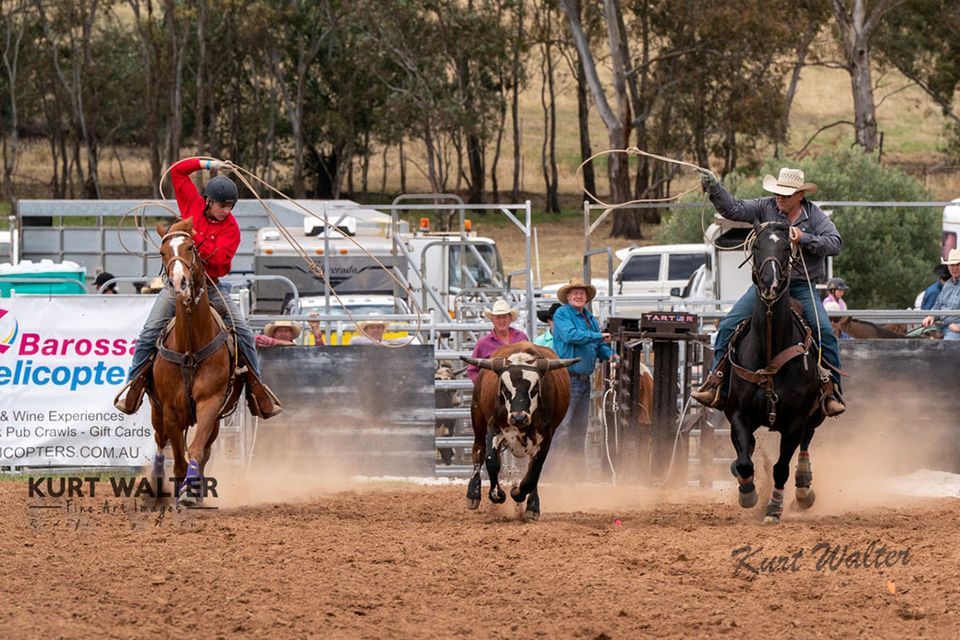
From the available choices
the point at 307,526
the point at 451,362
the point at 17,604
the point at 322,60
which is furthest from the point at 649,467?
the point at 322,60

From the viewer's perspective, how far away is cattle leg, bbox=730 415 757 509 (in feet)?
35.3

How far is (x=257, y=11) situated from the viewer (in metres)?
49.2

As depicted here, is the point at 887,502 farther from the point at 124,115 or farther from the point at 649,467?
the point at 124,115

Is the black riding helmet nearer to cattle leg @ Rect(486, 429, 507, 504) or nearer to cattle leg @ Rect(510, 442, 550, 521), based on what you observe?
cattle leg @ Rect(486, 429, 507, 504)

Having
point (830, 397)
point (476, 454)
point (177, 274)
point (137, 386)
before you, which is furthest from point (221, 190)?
point (830, 397)

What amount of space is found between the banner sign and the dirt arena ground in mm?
2091

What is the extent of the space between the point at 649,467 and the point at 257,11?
1523 inches

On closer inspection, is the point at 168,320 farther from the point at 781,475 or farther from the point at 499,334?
the point at 781,475

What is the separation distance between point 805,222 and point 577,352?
3.15 metres

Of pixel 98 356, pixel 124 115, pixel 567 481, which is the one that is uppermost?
pixel 124 115

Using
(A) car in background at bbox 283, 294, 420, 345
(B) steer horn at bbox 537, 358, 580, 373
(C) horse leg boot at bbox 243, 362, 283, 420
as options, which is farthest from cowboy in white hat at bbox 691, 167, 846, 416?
(A) car in background at bbox 283, 294, 420, 345

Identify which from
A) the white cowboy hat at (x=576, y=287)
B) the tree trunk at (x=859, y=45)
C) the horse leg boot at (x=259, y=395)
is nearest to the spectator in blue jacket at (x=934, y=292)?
the white cowboy hat at (x=576, y=287)

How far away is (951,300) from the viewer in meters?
15.6

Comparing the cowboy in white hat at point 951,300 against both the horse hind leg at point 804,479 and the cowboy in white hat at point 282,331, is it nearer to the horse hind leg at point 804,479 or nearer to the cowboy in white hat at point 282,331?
the horse hind leg at point 804,479
